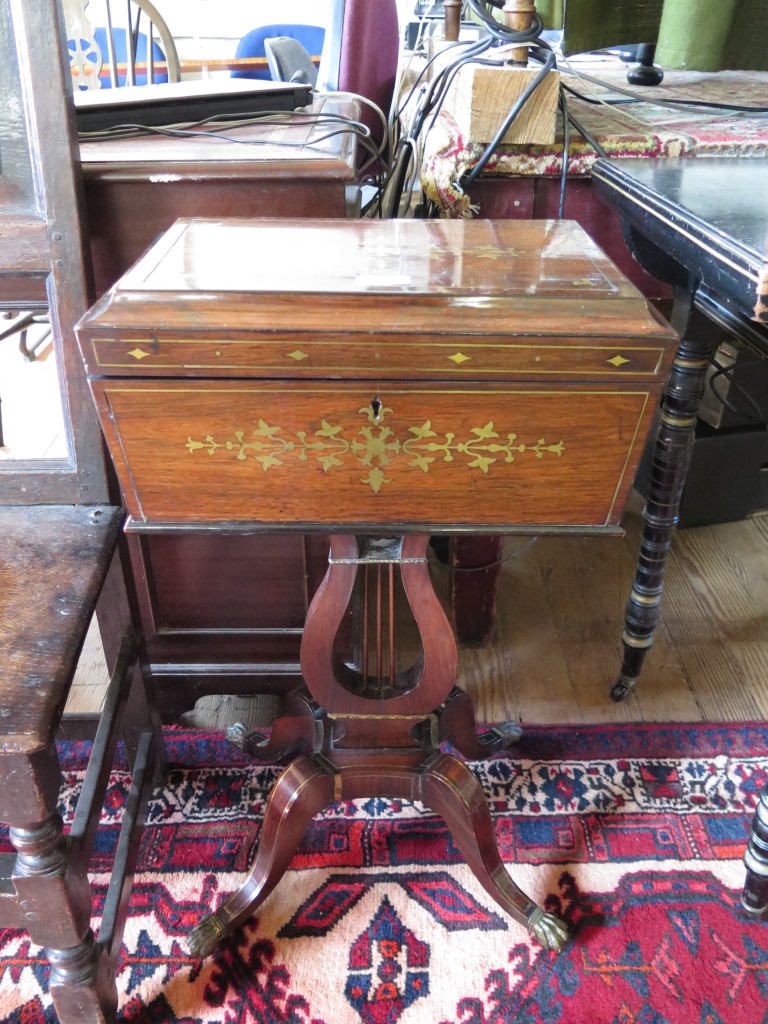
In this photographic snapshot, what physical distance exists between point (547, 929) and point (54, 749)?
2.15ft

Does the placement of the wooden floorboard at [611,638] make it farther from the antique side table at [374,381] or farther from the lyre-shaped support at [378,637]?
the antique side table at [374,381]

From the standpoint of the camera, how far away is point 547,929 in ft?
3.30

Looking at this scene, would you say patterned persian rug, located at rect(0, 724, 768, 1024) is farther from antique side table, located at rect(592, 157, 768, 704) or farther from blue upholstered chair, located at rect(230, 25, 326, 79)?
blue upholstered chair, located at rect(230, 25, 326, 79)

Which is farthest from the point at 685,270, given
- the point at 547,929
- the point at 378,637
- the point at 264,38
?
the point at 264,38

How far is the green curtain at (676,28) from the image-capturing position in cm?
121

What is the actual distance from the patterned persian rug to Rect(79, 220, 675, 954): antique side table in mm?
495

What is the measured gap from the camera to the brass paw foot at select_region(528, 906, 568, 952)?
1003mm

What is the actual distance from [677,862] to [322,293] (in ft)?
3.09

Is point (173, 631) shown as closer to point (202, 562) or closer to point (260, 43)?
point (202, 562)

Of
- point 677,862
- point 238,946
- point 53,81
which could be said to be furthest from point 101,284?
point 677,862

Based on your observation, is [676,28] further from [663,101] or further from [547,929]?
[547,929]

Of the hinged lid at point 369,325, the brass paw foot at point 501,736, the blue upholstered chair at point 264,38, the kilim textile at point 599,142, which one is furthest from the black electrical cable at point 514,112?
the blue upholstered chair at point 264,38

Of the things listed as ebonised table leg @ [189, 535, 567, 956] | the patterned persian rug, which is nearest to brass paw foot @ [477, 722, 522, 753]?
the patterned persian rug

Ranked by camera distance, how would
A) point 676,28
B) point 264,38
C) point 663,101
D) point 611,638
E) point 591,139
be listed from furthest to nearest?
point 264,38 → point 611,638 → point 663,101 → point 676,28 → point 591,139
